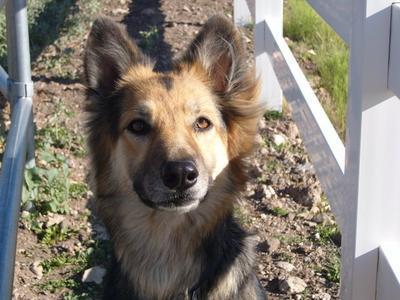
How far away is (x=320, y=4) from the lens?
419 cm

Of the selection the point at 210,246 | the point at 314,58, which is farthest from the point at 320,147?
the point at 314,58

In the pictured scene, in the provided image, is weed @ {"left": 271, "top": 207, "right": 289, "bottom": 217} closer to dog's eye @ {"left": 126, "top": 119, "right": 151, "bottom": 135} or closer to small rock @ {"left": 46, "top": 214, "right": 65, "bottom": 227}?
small rock @ {"left": 46, "top": 214, "right": 65, "bottom": 227}

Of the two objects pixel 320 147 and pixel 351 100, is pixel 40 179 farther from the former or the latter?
pixel 351 100

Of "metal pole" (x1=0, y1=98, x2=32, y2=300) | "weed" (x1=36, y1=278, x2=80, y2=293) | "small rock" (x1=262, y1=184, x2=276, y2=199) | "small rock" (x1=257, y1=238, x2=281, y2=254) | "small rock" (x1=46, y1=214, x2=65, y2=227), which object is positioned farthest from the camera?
"small rock" (x1=262, y1=184, x2=276, y2=199)

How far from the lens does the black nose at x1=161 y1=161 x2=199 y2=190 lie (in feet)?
10.6

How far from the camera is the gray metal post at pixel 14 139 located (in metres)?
2.56

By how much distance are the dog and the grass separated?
6.97ft

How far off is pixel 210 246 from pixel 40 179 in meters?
1.79

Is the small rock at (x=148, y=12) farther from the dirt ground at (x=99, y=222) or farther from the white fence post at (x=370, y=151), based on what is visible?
the white fence post at (x=370, y=151)

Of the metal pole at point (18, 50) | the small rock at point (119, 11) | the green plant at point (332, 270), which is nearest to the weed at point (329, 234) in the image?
the green plant at point (332, 270)

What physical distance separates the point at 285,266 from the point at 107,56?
4.96 ft

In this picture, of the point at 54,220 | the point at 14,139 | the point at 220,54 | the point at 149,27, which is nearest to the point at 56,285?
the point at 54,220

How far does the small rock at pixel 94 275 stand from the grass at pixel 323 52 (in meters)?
2.10

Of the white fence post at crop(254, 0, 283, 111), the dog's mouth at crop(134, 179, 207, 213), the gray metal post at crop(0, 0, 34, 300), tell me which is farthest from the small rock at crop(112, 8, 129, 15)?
the dog's mouth at crop(134, 179, 207, 213)
